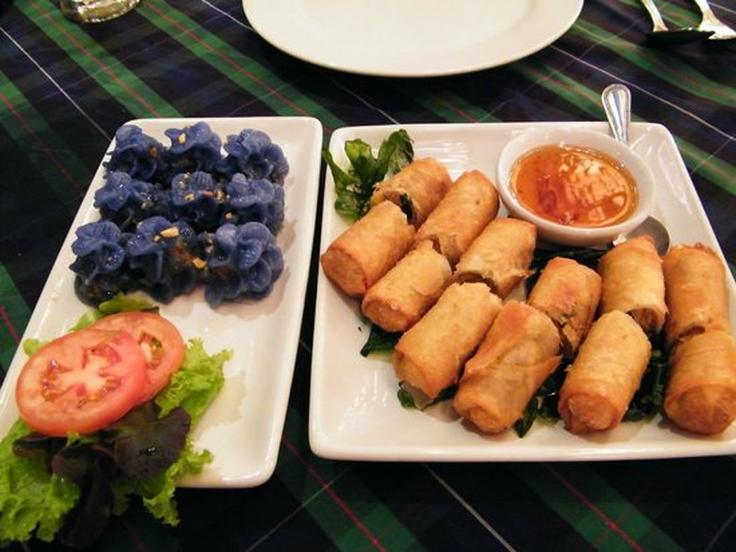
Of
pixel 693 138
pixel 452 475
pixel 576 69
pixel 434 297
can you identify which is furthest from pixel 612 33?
pixel 452 475

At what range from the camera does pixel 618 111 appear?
10.2 ft

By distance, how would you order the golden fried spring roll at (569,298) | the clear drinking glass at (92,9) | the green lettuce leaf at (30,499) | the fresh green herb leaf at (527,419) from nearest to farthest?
the green lettuce leaf at (30,499)
the fresh green herb leaf at (527,419)
the golden fried spring roll at (569,298)
the clear drinking glass at (92,9)

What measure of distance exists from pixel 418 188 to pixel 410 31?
149 cm

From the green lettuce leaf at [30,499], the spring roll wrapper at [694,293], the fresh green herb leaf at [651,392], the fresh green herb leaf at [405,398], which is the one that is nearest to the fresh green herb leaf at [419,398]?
the fresh green herb leaf at [405,398]

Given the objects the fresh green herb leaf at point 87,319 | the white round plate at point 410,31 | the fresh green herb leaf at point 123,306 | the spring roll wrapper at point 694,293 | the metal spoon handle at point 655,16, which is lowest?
the fresh green herb leaf at point 87,319

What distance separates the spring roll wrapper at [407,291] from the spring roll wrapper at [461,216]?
11 centimetres

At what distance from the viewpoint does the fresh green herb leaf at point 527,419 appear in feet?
6.54

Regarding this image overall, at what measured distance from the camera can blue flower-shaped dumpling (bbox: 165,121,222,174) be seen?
2.74 m

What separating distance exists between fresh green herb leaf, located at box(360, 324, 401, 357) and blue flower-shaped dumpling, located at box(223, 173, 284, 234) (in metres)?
0.69

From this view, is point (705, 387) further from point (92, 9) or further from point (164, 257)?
point (92, 9)

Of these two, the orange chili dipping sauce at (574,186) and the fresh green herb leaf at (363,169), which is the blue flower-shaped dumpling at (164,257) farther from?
the orange chili dipping sauce at (574,186)

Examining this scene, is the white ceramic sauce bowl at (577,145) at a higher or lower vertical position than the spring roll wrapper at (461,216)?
higher

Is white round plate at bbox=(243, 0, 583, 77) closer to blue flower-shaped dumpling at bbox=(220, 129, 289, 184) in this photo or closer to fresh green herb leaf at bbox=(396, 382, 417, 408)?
blue flower-shaped dumpling at bbox=(220, 129, 289, 184)

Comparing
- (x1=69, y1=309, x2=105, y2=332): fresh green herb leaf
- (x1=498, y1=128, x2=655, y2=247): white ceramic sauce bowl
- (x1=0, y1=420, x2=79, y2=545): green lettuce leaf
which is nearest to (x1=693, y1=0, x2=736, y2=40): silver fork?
(x1=498, y1=128, x2=655, y2=247): white ceramic sauce bowl
